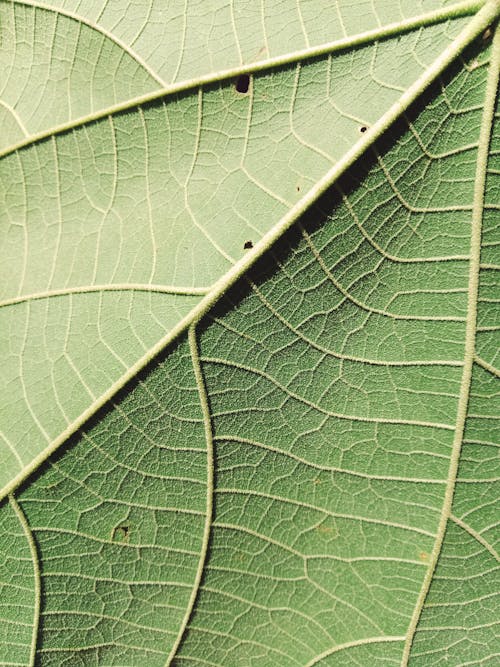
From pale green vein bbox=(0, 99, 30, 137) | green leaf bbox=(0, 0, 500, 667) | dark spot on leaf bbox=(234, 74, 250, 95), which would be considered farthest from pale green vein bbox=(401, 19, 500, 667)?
pale green vein bbox=(0, 99, 30, 137)

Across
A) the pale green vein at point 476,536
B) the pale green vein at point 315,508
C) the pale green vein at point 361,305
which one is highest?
the pale green vein at point 361,305

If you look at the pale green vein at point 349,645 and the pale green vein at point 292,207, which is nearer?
the pale green vein at point 292,207

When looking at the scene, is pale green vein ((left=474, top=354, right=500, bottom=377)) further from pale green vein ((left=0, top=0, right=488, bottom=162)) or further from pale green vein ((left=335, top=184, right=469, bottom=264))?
pale green vein ((left=0, top=0, right=488, bottom=162))

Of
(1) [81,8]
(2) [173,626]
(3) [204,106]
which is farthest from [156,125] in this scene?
(2) [173,626]

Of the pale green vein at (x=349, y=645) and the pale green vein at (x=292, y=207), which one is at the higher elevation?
the pale green vein at (x=292, y=207)

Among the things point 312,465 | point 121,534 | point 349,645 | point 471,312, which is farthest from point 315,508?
point 471,312

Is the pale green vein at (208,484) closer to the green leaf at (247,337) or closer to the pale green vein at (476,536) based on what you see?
the green leaf at (247,337)

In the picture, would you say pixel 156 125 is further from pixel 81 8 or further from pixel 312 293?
pixel 312 293

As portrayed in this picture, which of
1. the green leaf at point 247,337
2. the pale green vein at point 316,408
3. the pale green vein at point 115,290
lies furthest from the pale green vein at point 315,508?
the pale green vein at point 115,290
